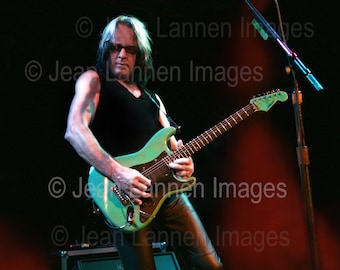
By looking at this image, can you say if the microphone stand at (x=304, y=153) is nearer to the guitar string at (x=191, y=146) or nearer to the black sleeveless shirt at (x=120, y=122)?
the guitar string at (x=191, y=146)

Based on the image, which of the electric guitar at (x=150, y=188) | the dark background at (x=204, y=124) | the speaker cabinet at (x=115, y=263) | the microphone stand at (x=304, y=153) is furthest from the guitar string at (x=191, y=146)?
the dark background at (x=204, y=124)

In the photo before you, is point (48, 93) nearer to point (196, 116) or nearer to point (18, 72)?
point (18, 72)

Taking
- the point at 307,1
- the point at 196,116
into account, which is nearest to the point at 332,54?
the point at 307,1

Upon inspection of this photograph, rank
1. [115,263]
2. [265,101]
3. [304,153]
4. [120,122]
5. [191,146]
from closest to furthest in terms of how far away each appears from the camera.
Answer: [304,153]
[120,122]
[191,146]
[265,101]
[115,263]

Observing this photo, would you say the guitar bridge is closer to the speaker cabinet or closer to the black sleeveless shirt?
the black sleeveless shirt

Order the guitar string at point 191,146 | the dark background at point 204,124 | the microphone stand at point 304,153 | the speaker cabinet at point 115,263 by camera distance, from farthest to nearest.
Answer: the dark background at point 204,124, the speaker cabinet at point 115,263, the guitar string at point 191,146, the microphone stand at point 304,153

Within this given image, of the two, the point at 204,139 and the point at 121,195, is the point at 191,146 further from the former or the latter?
the point at 121,195

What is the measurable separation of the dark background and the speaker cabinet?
1019 mm

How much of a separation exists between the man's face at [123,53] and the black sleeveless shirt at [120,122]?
15cm

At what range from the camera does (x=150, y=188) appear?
8.58ft

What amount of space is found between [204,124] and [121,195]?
2.29 m

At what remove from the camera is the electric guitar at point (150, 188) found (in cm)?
253

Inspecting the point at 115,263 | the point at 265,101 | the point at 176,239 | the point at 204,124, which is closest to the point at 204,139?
the point at 265,101

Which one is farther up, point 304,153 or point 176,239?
point 304,153
